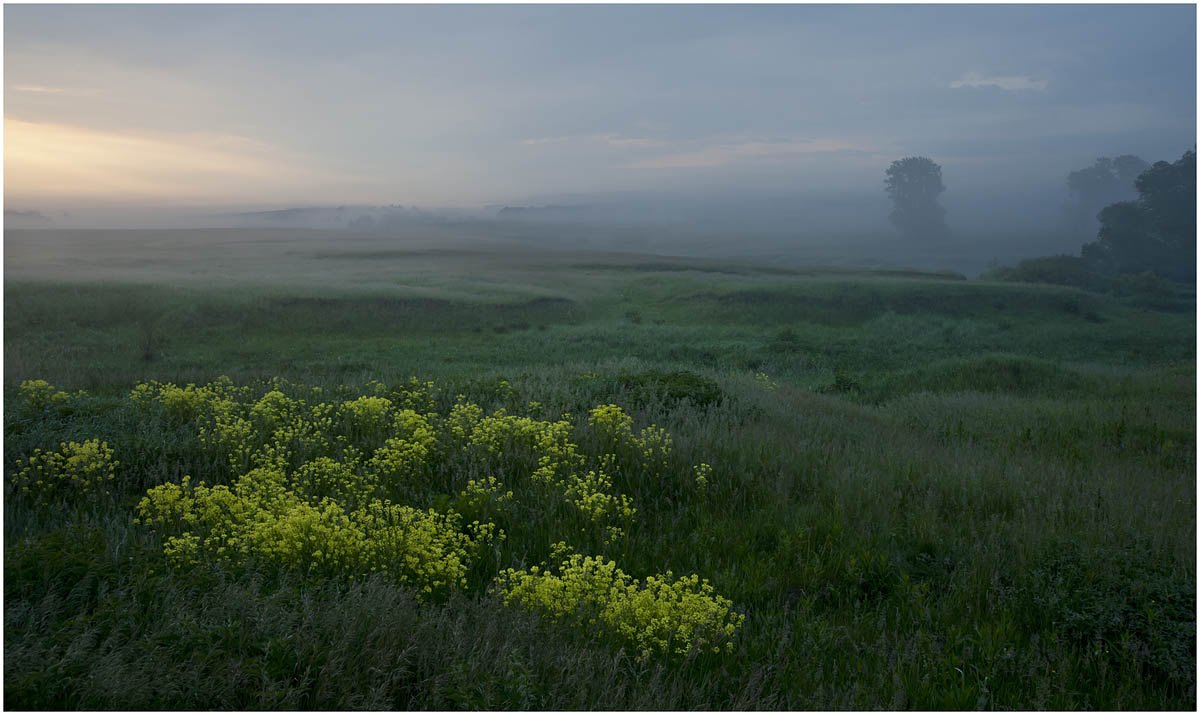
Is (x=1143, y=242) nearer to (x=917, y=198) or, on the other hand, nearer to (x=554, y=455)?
(x=917, y=198)

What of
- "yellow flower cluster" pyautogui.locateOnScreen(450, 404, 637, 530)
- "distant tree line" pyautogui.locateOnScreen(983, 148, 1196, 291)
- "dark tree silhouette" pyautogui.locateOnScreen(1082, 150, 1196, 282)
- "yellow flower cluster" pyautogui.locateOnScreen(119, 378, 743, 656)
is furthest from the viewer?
"dark tree silhouette" pyautogui.locateOnScreen(1082, 150, 1196, 282)

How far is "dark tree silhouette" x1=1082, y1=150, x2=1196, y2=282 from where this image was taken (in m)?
53.6

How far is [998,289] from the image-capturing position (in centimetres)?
3769

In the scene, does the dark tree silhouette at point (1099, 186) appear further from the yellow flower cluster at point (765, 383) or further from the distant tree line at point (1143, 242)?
the yellow flower cluster at point (765, 383)

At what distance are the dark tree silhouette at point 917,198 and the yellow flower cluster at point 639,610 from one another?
329 feet

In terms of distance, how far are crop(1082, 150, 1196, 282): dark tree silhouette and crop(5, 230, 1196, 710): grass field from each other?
51132 millimetres

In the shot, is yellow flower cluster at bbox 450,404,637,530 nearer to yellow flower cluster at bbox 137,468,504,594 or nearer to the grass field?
the grass field

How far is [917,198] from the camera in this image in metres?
94.2

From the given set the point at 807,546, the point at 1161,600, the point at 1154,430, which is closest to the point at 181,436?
the point at 807,546

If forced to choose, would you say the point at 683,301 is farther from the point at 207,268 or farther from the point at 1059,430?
the point at 207,268

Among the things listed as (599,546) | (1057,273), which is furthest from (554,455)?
(1057,273)

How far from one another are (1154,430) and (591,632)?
10.8m

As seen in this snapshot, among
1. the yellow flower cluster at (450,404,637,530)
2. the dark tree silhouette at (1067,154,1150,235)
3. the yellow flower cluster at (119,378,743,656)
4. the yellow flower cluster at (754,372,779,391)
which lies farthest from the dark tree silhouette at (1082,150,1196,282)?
the yellow flower cluster at (119,378,743,656)

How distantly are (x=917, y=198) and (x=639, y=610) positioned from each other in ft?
338
